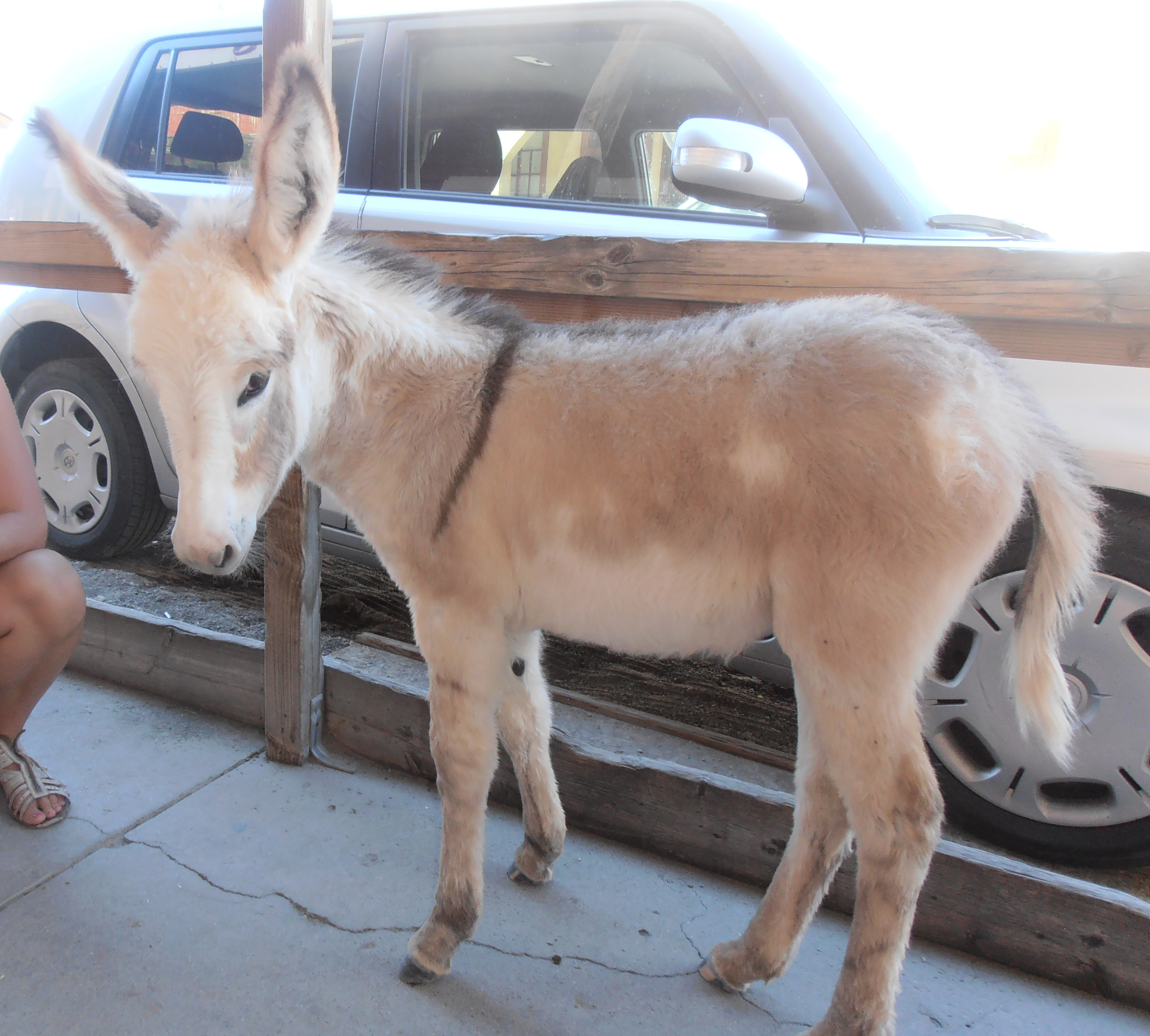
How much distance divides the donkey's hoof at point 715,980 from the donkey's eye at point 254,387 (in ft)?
5.47

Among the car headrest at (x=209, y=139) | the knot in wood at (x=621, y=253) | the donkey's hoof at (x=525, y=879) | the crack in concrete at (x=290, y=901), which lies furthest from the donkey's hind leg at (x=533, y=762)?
the car headrest at (x=209, y=139)

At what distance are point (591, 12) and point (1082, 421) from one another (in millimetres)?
2138

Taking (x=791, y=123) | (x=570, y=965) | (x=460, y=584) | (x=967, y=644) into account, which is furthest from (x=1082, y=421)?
(x=570, y=965)

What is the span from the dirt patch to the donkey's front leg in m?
1.29

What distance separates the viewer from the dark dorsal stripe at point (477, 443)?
1.56 metres

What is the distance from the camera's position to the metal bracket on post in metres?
2.42

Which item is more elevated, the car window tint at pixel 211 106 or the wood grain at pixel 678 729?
the car window tint at pixel 211 106

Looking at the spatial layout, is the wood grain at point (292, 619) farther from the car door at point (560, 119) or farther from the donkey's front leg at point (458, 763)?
the car door at point (560, 119)

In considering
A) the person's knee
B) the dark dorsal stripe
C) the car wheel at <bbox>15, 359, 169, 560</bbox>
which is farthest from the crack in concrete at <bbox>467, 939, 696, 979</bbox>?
the car wheel at <bbox>15, 359, 169, 560</bbox>

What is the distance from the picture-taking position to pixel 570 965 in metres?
1.72

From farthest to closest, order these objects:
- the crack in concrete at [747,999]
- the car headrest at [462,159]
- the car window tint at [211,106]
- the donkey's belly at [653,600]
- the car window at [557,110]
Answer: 1. the car window tint at [211,106]
2. the car headrest at [462,159]
3. the car window at [557,110]
4. the crack in concrete at [747,999]
5. the donkey's belly at [653,600]

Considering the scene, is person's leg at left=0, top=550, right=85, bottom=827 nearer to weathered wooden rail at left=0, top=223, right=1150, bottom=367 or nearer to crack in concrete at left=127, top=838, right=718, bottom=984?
crack in concrete at left=127, top=838, right=718, bottom=984

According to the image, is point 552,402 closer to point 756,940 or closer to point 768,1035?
point 756,940

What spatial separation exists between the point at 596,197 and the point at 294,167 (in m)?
1.51
